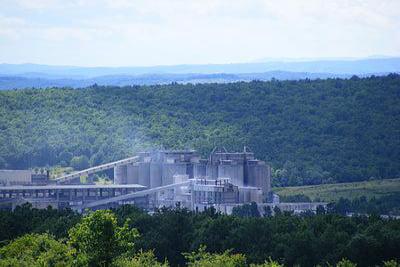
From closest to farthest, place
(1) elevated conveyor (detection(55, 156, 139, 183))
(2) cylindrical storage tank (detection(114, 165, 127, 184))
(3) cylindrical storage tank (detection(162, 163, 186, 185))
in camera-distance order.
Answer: (3) cylindrical storage tank (detection(162, 163, 186, 185)) → (2) cylindrical storage tank (detection(114, 165, 127, 184)) → (1) elevated conveyor (detection(55, 156, 139, 183))

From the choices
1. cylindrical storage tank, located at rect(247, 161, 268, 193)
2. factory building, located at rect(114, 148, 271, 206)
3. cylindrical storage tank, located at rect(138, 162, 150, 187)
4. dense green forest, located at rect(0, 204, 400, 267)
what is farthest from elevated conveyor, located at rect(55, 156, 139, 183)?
dense green forest, located at rect(0, 204, 400, 267)

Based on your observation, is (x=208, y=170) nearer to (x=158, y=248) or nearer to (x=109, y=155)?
(x=109, y=155)

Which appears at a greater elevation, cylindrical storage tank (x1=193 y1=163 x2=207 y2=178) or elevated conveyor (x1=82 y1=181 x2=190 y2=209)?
cylindrical storage tank (x1=193 y1=163 x2=207 y2=178)

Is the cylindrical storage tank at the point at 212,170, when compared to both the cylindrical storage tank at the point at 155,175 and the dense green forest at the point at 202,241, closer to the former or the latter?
the cylindrical storage tank at the point at 155,175

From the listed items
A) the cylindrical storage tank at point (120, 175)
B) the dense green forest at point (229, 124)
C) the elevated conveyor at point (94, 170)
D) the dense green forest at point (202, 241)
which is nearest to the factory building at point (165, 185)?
the cylindrical storage tank at point (120, 175)

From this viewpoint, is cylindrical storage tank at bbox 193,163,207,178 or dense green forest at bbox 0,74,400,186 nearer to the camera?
cylindrical storage tank at bbox 193,163,207,178

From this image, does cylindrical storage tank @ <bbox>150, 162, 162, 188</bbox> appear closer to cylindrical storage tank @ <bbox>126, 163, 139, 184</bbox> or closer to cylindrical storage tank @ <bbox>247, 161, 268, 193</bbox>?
cylindrical storage tank @ <bbox>126, 163, 139, 184</bbox>

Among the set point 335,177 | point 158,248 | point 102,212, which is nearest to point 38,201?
point 335,177

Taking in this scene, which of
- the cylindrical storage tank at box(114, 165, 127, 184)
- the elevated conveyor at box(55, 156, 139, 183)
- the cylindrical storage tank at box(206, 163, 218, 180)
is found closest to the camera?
the cylindrical storage tank at box(206, 163, 218, 180)
